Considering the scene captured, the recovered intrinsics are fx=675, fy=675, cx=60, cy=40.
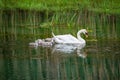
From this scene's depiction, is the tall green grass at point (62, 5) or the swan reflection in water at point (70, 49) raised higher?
the tall green grass at point (62, 5)

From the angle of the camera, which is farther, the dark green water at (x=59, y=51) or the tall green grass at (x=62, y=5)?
the tall green grass at (x=62, y=5)

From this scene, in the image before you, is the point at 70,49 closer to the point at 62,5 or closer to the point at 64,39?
the point at 64,39

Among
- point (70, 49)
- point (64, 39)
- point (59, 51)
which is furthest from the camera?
point (64, 39)

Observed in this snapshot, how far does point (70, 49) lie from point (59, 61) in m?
3.55

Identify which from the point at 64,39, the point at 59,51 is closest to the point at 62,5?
the point at 64,39

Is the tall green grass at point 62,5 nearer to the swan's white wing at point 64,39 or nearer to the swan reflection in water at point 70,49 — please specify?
the swan's white wing at point 64,39

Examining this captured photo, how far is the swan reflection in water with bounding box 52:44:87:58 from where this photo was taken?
22.3 meters

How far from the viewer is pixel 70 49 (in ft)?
77.4

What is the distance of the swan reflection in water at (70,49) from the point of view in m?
22.3

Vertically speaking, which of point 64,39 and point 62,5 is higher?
point 62,5

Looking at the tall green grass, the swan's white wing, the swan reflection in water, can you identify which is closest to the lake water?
the swan reflection in water

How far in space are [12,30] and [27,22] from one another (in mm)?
4068

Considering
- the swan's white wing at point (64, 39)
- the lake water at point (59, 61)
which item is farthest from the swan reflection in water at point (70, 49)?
the swan's white wing at point (64, 39)

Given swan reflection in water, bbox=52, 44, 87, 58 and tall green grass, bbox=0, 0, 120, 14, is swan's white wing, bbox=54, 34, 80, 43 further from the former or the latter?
tall green grass, bbox=0, 0, 120, 14
